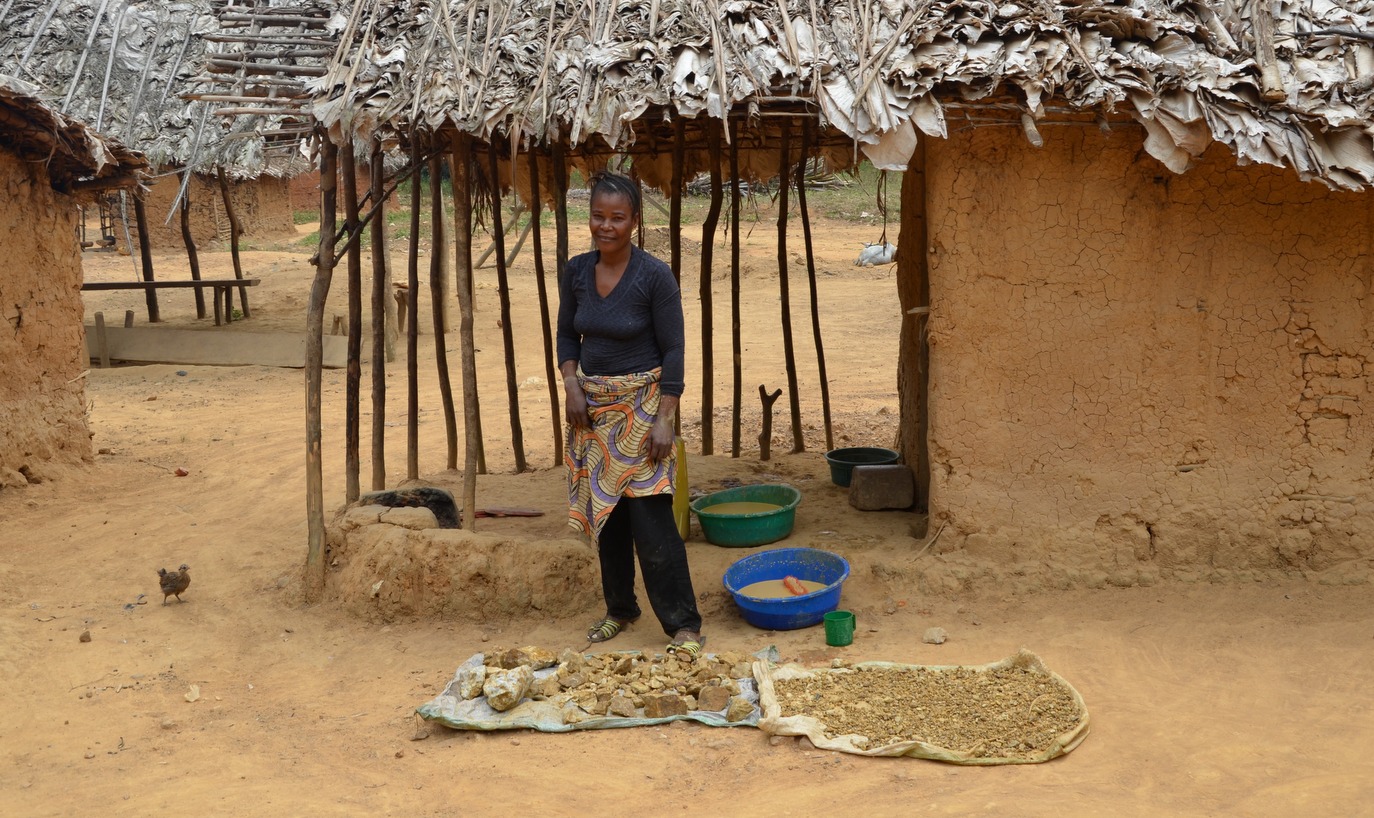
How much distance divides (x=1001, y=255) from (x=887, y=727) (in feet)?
6.74

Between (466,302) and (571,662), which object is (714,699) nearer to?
(571,662)

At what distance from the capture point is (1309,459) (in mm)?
4750

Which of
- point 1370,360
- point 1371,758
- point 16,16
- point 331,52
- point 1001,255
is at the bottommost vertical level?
point 1371,758

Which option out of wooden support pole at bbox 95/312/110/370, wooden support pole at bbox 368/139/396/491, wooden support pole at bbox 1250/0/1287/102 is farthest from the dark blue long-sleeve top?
wooden support pole at bbox 95/312/110/370

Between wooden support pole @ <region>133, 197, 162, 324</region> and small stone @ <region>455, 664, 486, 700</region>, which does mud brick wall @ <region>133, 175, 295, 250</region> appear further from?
small stone @ <region>455, 664, 486, 700</region>

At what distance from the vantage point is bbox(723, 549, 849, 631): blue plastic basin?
463 centimetres

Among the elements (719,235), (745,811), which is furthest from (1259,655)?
(719,235)

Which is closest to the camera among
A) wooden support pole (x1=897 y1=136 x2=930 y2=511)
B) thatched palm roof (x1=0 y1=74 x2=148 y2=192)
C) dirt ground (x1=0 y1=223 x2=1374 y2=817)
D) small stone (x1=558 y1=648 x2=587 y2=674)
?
dirt ground (x1=0 y1=223 x2=1374 y2=817)

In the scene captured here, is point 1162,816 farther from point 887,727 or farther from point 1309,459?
point 1309,459

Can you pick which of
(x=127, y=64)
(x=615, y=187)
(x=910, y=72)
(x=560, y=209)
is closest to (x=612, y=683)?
(x=615, y=187)

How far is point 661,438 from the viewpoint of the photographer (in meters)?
4.19

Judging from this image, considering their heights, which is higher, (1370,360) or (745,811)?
(1370,360)

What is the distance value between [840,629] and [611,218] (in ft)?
5.91

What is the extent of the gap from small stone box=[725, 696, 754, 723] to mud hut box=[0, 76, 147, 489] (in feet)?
17.3
